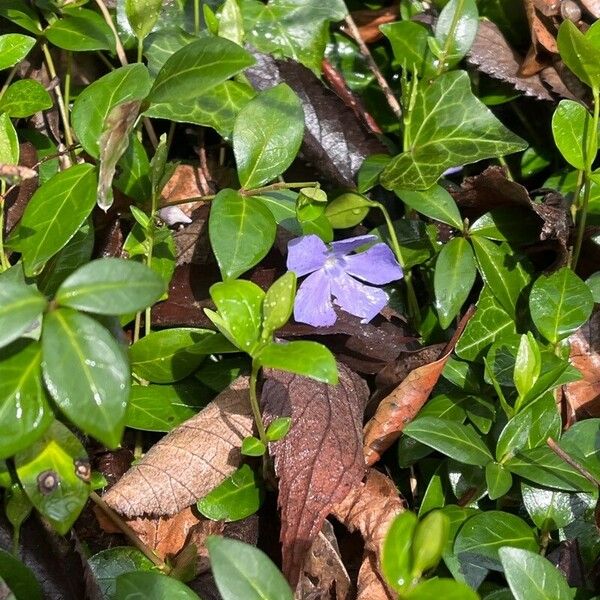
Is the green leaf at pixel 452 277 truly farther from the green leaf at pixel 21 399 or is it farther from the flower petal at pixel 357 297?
the green leaf at pixel 21 399

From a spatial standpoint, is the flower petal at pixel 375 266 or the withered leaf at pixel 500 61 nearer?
the flower petal at pixel 375 266

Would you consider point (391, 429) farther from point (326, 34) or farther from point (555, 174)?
point (326, 34)

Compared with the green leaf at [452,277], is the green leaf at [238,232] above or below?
above

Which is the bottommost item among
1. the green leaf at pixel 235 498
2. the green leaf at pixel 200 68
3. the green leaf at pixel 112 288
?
the green leaf at pixel 235 498

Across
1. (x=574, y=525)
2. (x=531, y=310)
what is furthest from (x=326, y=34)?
(x=574, y=525)

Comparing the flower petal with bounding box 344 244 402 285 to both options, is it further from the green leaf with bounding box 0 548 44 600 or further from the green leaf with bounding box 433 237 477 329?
the green leaf with bounding box 0 548 44 600

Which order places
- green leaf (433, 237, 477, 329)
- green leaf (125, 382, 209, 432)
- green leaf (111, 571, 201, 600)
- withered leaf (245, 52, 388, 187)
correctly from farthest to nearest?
withered leaf (245, 52, 388, 187) → green leaf (433, 237, 477, 329) → green leaf (125, 382, 209, 432) → green leaf (111, 571, 201, 600)

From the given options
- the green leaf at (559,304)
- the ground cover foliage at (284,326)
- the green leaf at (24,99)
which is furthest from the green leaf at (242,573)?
the green leaf at (24,99)

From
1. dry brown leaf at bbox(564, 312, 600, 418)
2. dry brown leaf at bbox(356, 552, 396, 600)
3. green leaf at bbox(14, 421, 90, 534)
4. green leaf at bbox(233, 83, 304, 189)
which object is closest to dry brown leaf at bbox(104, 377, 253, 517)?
green leaf at bbox(14, 421, 90, 534)
